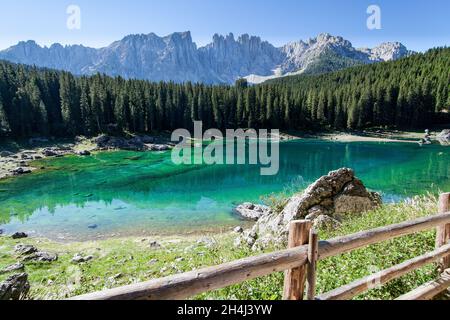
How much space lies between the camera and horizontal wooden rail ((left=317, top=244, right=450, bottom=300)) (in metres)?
4.99

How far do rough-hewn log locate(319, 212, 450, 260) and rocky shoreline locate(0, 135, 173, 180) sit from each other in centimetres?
5722

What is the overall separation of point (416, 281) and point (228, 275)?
5.05 meters

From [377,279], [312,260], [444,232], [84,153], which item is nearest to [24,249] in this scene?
[312,260]

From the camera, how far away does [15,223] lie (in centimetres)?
2648

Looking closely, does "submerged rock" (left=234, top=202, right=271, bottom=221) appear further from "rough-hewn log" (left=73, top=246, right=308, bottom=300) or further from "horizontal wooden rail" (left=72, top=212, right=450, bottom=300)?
"rough-hewn log" (left=73, top=246, right=308, bottom=300)

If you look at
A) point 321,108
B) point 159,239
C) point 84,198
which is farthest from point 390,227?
point 321,108

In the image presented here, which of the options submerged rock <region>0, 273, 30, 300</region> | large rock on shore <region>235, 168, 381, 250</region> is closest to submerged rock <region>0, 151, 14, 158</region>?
submerged rock <region>0, 273, 30, 300</region>

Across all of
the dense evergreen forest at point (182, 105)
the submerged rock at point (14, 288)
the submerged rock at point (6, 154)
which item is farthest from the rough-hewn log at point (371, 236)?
the dense evergreen forest at point (182, 105)

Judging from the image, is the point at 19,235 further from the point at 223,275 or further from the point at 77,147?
the point at 77,147

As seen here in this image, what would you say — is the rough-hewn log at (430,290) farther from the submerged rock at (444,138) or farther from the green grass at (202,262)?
the submerged rock at (444,138)

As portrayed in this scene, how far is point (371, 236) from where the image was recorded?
5500 millimetres

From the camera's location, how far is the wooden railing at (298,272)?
3.58 m
